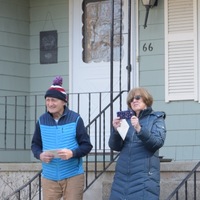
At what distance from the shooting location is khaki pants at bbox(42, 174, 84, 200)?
21.4ft

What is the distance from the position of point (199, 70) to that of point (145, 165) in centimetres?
317

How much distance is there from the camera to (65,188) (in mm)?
6551

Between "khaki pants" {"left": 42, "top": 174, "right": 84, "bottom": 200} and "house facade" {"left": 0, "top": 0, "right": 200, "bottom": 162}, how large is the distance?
246cm

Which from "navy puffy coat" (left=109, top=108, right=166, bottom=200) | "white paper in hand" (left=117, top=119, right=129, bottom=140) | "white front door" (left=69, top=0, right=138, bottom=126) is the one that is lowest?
"navy puffy coat" (left=109, top=108, right=166, bottom=200)

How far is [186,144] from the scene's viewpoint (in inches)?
357

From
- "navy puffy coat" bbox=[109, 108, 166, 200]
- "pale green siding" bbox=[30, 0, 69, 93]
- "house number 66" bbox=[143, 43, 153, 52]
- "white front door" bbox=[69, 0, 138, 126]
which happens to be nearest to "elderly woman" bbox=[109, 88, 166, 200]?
"navy puffy coat" bbox=[109, 108, 166, 200]

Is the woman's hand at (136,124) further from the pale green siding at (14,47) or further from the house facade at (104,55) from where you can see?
the pale green siding at (14,47)

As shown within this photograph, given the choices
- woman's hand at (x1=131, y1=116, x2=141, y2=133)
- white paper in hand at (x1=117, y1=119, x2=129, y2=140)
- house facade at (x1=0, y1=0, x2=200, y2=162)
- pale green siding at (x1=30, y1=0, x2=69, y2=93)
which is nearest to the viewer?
woman's hand at (x1=131, y1=116, x2=141, y2=133)

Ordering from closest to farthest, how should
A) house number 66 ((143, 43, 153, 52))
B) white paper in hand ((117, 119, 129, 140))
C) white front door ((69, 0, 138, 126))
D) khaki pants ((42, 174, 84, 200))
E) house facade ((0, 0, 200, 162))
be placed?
white paper in hand ((117, 119, 129, 140)), khaki pants ((42, 174, 84, 200)), house facade ((0, 0, 200, 162)), house number 66 ((143, 43, 153, 52)), white front door ((69, 0, 138, 126))

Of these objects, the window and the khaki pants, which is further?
the window

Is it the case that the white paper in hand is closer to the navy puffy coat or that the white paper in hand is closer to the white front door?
the navy puffy coat

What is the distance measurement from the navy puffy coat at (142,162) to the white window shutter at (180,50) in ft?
9.52

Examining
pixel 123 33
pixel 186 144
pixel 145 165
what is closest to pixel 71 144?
pixel 145 165

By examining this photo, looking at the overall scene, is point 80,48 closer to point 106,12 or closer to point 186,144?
point 106,12
